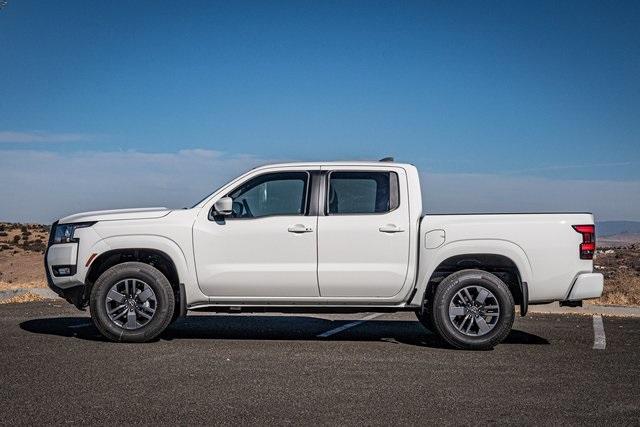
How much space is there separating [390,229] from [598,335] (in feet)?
10.5

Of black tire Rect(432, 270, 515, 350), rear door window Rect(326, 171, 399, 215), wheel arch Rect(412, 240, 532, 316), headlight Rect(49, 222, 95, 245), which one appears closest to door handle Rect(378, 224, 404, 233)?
rear door window Rect(326, 171, 399, 215)

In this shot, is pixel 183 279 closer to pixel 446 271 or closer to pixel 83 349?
pixel 83 349

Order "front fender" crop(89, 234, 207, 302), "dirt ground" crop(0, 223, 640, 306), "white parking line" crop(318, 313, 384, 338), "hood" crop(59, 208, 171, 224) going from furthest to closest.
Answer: "dirt ground" crop(0, 223, 640, 306) < "white parking line" crop(318, 313, 384, 338) < "hood" crop(59, 208, 171, 224) < "front fender" crop(89, 234, 207, 302)

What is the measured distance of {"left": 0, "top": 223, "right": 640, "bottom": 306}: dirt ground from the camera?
52.6 feet

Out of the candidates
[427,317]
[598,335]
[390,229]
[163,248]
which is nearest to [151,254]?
[163,248]

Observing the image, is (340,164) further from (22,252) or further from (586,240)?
(22,252)

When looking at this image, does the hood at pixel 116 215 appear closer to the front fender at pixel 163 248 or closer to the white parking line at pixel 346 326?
the front fender at pixel 163 248

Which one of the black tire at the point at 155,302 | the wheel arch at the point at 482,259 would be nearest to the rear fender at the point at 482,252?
the wheel arch at the point at 482,259

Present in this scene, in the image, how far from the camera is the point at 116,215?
8922 mm

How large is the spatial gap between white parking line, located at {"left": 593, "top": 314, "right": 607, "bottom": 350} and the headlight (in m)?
5.77

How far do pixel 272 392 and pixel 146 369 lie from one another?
151 cm

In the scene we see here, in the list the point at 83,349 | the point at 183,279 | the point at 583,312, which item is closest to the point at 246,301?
the point at 183,279

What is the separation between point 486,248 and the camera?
8531 millimetres

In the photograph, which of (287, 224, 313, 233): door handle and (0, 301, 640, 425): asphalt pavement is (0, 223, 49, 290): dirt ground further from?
(287, 224, 313, 233): door handle
